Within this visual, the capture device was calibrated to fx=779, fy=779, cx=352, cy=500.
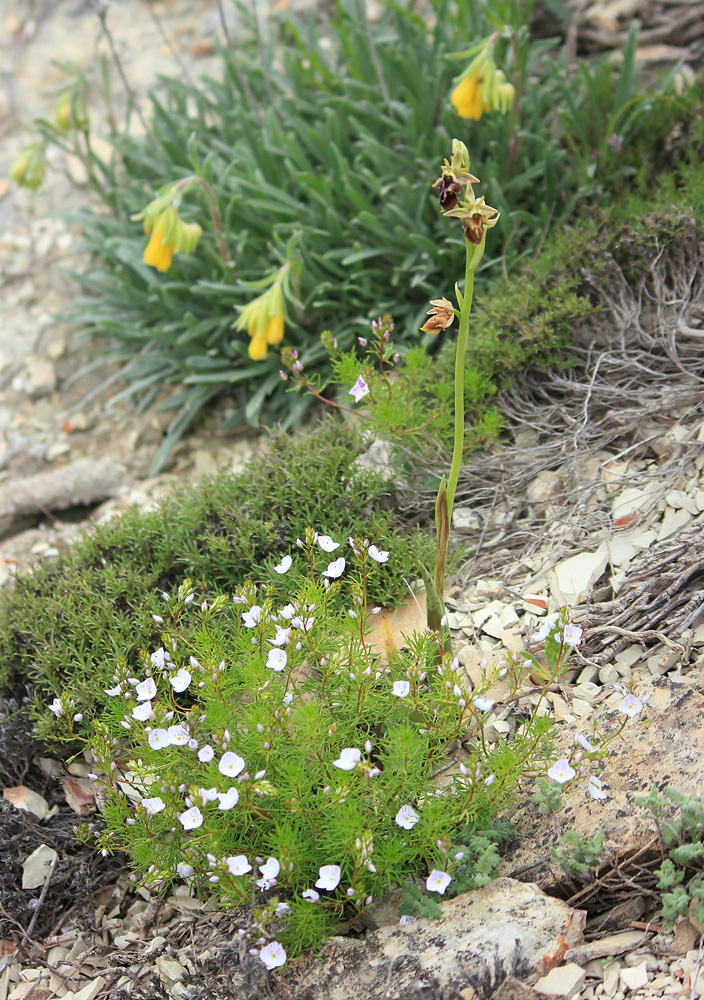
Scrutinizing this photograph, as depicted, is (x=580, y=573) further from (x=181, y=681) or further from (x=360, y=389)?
(x=181, y=681)

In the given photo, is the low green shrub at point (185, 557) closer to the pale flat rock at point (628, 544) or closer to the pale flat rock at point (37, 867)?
the pale flat rock at point (37, 867)

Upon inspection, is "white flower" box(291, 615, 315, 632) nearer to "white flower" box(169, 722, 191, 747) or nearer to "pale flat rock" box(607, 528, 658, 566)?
"white flower" box(169, 722, 191, 747)

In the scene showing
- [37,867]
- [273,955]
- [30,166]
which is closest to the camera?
[273,955]

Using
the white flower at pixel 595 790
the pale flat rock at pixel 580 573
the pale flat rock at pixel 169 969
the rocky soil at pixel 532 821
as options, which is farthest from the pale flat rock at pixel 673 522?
the pale flat rock at pixel 169 969

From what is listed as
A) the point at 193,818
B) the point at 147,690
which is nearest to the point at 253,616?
the point at 147,690

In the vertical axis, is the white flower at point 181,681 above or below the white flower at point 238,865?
above

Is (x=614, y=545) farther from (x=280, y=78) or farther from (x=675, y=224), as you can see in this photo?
(x=280, y=78)
